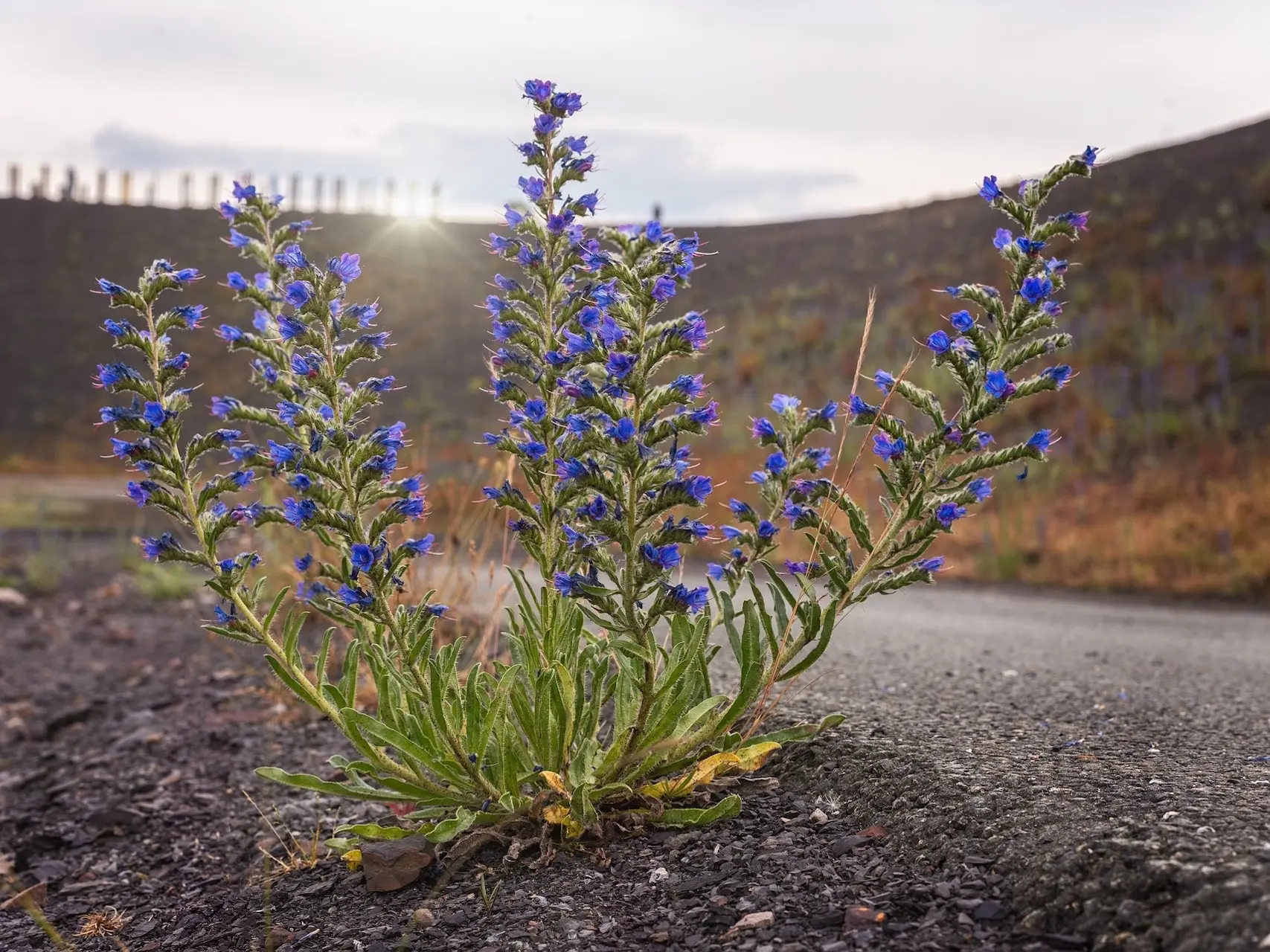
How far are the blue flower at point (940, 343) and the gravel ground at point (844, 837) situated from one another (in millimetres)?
1214

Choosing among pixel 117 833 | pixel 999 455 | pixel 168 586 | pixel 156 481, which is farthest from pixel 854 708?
pixel 168 586

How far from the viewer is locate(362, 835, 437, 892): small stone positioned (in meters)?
3.19

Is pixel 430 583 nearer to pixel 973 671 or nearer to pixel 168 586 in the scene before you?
pixel 973 671

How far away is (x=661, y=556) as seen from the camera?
2812mm

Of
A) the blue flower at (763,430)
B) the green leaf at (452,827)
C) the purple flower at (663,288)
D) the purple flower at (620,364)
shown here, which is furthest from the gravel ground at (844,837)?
the purple flower at (663,288)

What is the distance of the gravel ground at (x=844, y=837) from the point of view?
2.44 metres

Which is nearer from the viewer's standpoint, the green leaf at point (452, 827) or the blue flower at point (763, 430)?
the green leaf at point (452, 827)

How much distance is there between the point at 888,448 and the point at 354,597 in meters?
1.57

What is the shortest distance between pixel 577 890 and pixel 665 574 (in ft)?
2.89

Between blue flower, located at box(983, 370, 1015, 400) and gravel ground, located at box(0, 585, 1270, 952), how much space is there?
1080 millimetres

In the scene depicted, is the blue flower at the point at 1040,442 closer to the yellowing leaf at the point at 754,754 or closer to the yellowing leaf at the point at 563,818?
the yellowing leaf at the point at 754,754

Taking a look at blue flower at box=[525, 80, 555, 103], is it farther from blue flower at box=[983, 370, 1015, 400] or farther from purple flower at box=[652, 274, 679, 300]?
blue flower at box=[983, 370, 1015, 400]

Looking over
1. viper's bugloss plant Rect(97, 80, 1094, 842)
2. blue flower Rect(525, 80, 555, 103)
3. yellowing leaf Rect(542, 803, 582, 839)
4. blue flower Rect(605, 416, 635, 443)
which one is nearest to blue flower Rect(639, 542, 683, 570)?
viper's bugloss plant Rect(97, 80, 1094, 842)

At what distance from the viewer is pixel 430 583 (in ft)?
20.5
